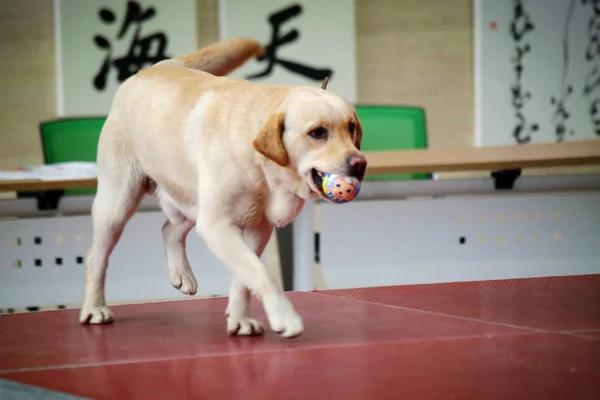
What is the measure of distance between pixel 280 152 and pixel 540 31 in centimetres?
435

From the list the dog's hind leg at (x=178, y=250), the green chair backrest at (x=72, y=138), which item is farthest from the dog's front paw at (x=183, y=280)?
the green chair backrest at (x=72, y=138)

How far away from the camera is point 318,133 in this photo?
0.97 m

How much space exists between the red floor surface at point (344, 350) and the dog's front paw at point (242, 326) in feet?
0.07

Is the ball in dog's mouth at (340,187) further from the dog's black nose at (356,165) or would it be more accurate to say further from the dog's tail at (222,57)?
the dog's tail at (222,57)

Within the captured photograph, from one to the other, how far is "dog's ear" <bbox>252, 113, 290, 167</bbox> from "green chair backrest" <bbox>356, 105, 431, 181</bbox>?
2.54m

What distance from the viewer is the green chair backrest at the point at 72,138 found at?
338 centimetres

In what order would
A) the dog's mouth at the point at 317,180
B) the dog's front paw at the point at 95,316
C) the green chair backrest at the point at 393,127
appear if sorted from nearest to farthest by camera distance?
the dog's mouth at the point at 317,180 < the dog's front paw at the point at 95,316 < the green chair backrest at the point at 393,127

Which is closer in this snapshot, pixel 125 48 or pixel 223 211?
pixel 223 211

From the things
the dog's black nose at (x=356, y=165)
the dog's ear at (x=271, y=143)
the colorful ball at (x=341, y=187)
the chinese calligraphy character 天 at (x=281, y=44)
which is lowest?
the colorful ball at (x=341, y=187)

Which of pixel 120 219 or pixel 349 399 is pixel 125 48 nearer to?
pixel 120 219

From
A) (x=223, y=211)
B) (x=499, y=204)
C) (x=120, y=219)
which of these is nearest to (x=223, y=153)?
(x=223, y=211)

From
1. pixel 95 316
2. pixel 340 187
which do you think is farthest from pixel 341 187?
pixel 95 316

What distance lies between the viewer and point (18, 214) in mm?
2531

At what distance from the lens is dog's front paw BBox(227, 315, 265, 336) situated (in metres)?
1.12
